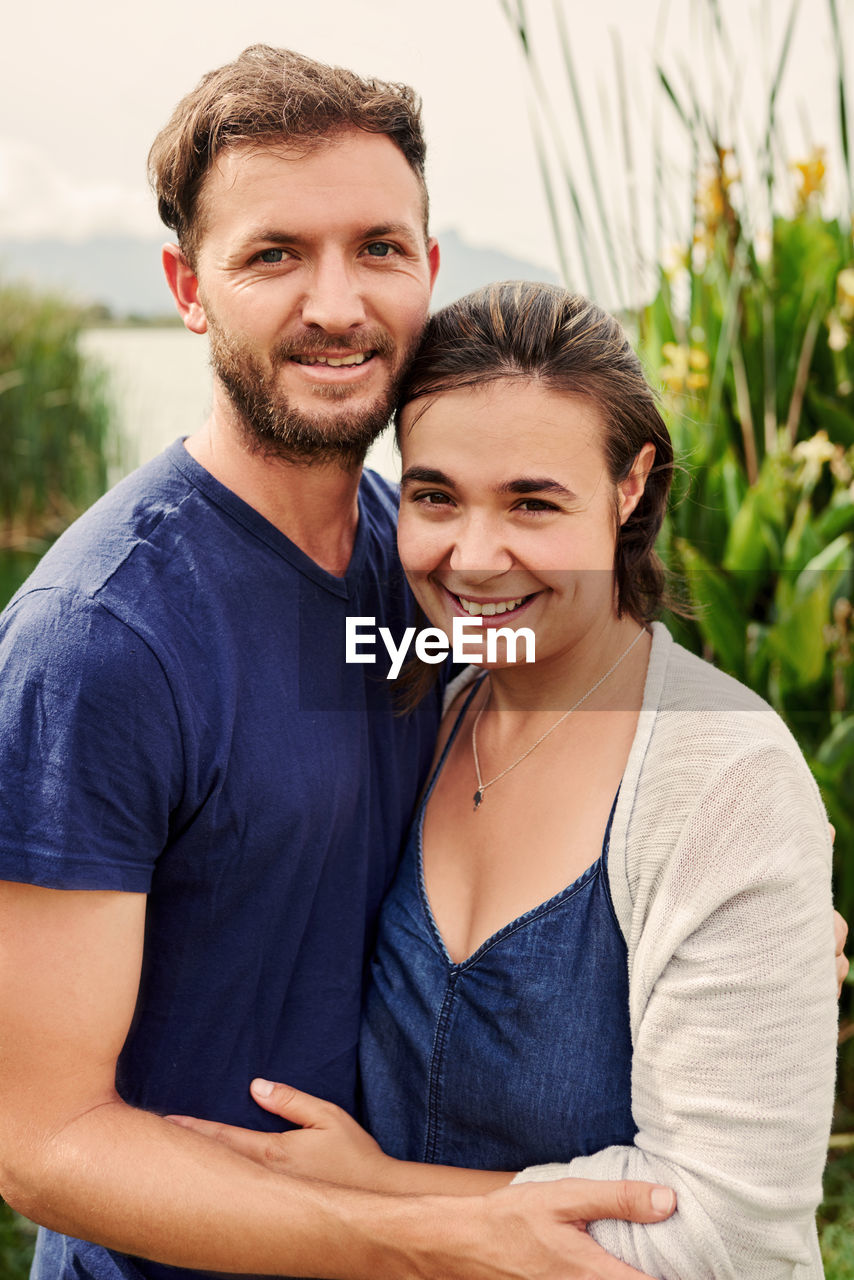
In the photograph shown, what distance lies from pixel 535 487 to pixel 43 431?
7.22 metres

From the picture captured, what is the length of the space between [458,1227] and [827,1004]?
0.55m

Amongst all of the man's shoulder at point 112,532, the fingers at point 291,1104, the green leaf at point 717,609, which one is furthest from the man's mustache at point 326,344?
the green leaf at point 717,609

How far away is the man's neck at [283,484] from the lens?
1716 millimetres

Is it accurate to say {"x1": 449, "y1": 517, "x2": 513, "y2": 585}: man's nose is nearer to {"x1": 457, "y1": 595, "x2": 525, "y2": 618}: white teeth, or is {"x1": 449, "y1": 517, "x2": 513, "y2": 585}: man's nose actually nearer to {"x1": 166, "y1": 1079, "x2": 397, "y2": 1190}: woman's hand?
{"x1": 457, "y1": 595, "x2": 525, "y2": 618}: white teeth

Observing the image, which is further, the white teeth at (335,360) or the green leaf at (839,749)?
the green leaf at (839,749)

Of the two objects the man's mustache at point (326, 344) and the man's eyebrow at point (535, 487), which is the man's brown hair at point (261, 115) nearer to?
the man's mustache at point (326, 344)

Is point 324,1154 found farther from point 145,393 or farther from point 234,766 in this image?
point 145,393

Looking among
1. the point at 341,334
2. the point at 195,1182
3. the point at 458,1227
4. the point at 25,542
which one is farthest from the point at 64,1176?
the point at 25,542

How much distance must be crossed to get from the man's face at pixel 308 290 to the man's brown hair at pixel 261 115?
3 cm

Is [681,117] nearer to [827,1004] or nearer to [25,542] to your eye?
[827,1004]

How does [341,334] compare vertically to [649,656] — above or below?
above

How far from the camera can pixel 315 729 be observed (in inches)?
65.3

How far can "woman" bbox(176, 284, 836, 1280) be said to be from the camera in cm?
141

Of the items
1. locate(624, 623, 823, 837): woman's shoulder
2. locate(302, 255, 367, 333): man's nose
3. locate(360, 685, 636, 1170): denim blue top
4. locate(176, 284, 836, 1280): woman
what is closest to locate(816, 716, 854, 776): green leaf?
locate(176, 284, 836, 1280): woman
